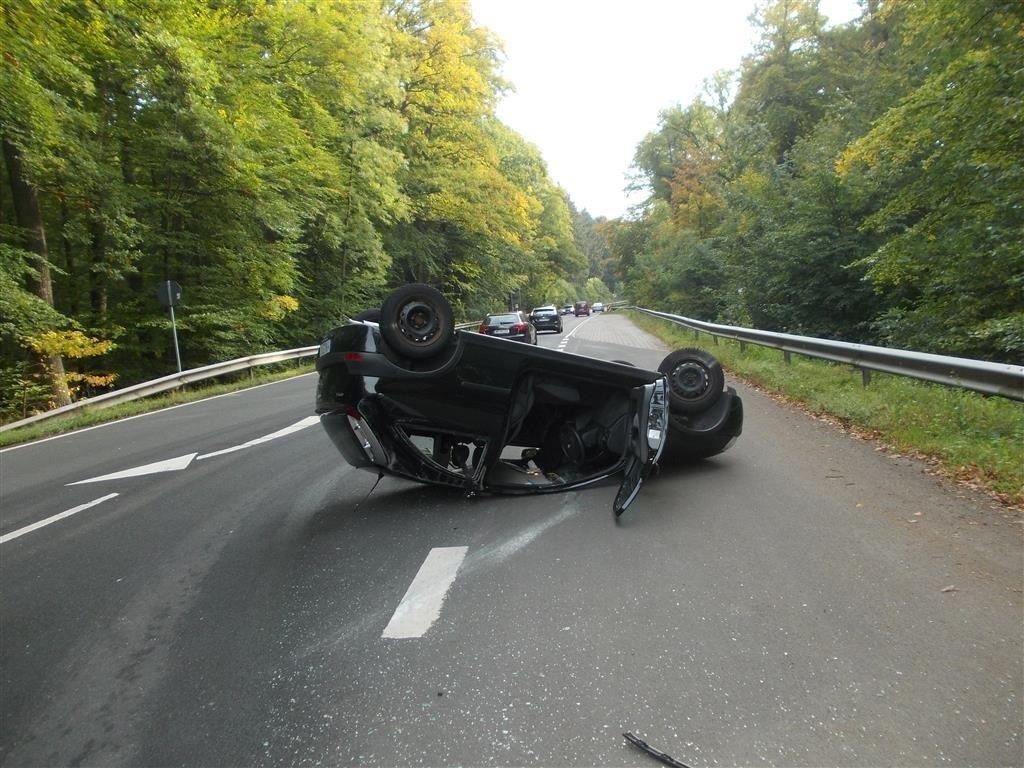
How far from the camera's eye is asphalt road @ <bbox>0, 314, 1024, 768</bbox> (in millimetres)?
2238

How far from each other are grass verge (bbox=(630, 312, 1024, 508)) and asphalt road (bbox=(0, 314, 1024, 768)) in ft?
1.21

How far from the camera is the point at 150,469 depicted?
277 inches

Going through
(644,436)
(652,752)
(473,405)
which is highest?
(473,405)

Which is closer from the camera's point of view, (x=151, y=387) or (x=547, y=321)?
(x=151, y=387)

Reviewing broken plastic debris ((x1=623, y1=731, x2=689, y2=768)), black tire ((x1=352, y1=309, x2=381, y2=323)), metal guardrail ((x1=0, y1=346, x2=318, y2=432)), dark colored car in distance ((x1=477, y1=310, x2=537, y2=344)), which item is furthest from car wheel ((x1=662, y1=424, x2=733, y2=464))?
dark colored car in distance ((x1=477, y1=310, x2=537, y2=344))

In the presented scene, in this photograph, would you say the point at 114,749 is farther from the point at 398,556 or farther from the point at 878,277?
the point at 878,277

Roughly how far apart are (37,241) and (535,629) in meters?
15.4

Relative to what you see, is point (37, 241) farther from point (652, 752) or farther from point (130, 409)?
point (652, 752)

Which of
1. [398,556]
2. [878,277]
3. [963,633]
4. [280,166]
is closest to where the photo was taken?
[963,633]

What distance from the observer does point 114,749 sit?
230 centimetres

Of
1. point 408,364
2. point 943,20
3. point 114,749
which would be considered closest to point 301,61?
point 943,20

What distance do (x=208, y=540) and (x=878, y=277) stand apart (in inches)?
467

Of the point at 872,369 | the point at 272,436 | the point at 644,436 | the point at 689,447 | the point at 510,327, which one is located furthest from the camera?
the point at 510,327

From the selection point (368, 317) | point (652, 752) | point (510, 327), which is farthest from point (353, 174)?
point (652, 752)
